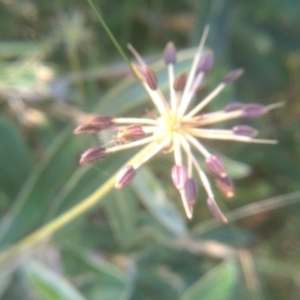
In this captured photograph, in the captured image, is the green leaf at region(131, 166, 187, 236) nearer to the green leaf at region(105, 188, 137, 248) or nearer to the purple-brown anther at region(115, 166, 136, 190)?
the green leaf at region(105, 188, 137, 248)

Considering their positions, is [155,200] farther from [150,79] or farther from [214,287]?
[150,79]

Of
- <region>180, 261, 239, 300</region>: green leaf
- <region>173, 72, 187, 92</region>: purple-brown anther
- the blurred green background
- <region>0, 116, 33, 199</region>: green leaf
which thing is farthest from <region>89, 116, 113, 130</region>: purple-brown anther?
<region>180, 261, 239, 300</region>: green leaf

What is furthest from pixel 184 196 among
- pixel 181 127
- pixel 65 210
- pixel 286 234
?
pixel 286 234

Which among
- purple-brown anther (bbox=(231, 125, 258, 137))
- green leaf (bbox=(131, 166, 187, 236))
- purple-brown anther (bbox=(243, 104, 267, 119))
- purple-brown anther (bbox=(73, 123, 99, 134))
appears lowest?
purple-brown anther (bbox=(73, 123, 99, 134))

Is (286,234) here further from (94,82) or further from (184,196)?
(184,196)

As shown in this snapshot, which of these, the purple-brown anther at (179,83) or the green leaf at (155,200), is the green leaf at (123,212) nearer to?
the green leaf at (155,200)

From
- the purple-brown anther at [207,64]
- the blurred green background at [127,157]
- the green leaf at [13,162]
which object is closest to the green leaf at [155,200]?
the blurred green background at [127,157]
